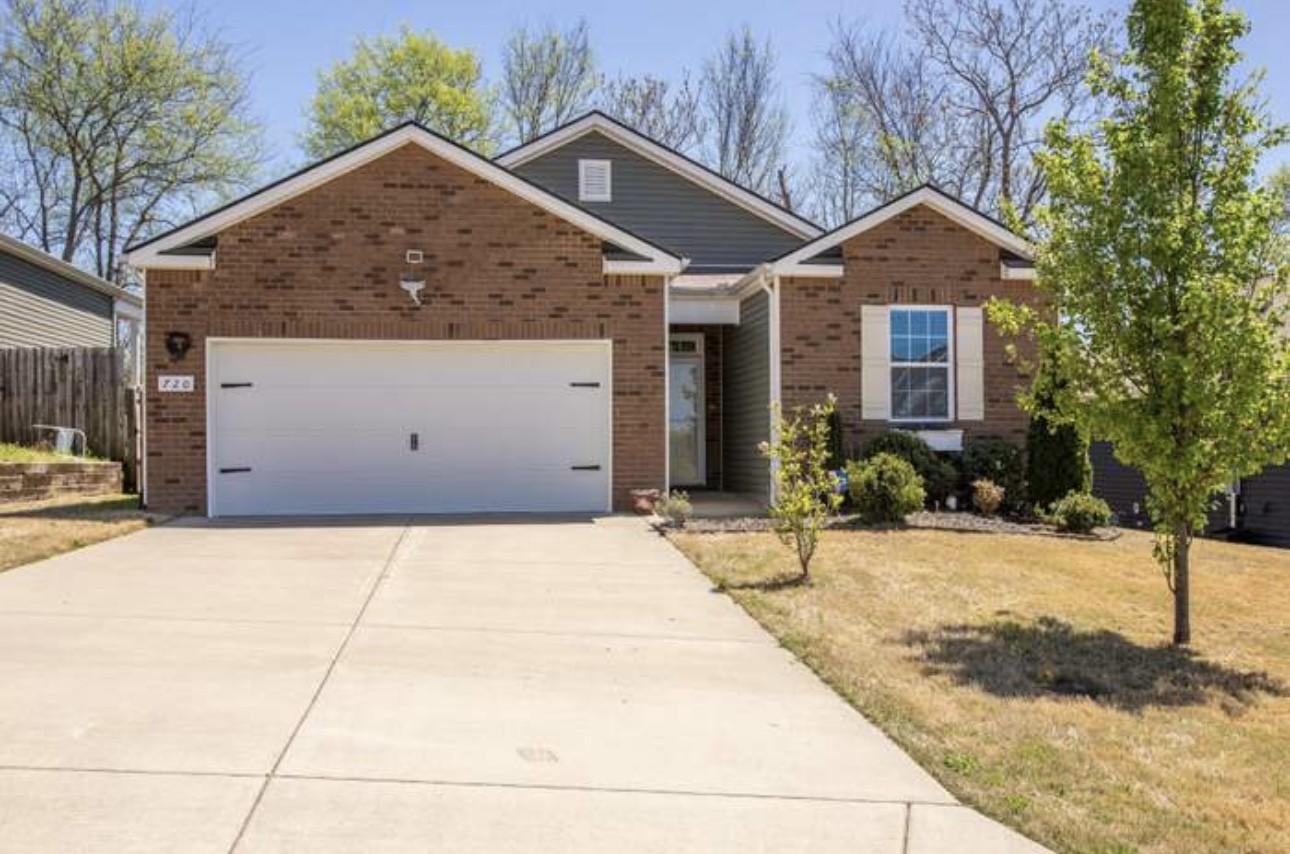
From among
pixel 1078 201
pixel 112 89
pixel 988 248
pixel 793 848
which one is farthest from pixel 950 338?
pixel 112 89

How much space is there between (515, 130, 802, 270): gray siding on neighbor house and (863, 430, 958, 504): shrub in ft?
18.4

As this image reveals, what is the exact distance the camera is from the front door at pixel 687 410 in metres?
18.1

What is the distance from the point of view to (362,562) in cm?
1017

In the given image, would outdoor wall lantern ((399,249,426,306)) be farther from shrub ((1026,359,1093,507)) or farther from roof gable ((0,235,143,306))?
roof gable ((0,235,143,306))

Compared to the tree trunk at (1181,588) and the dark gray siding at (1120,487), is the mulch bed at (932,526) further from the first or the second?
the dark gray siding at (1120,487)

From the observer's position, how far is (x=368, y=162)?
1405 centimetres

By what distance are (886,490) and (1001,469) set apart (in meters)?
2.51

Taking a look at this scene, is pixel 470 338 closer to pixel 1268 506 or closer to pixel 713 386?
pixel 713 386

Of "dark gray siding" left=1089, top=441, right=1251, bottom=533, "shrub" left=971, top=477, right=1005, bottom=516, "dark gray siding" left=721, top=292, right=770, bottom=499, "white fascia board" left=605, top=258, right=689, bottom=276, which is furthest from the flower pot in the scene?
"dark gray siding" left=1089, top=441, right=1251, bottom=533

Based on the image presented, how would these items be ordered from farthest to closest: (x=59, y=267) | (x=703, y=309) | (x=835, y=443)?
(x=59, y=267), (x=703, y=309), (x=835, y=443)

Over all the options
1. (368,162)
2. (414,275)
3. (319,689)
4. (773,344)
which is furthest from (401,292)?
(319,689)

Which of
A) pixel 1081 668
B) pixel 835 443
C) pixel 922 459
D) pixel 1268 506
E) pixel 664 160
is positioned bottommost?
pixel 1081 668

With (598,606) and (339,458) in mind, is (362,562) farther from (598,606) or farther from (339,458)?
(339,458)

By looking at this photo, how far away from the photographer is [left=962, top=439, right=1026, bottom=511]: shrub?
48.3ft
